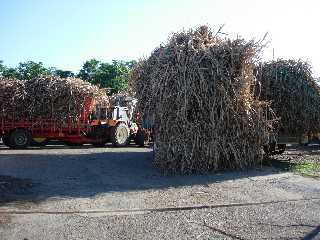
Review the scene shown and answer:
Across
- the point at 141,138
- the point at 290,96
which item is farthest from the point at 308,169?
the point at 141,138

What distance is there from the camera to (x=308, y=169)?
44.4ft

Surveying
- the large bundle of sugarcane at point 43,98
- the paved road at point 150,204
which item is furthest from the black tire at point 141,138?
the paved road at point 150,204

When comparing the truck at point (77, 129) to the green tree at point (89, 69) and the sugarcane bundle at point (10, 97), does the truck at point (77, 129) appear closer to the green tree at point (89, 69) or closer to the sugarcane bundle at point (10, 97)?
the sugarcane bundle at point (10, 97)

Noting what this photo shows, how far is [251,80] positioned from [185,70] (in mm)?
2065

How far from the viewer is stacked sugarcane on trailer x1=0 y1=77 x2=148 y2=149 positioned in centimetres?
2105

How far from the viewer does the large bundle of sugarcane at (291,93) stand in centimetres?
1547

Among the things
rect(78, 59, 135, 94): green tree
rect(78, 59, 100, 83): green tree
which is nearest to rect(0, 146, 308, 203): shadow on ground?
rect(78, 59, 135, 94): green tree

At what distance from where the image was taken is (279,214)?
7.91m

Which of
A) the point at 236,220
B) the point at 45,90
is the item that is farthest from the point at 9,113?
the point at 236,220

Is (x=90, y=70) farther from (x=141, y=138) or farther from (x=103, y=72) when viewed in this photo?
(x=141, y=138)

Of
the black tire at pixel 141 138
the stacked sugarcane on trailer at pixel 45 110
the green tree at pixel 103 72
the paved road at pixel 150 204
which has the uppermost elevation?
the green tree at pixel 103 72

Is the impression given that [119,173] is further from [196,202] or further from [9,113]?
[9,113]

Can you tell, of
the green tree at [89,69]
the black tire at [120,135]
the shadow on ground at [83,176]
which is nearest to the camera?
the shadow on ground at [83,176]

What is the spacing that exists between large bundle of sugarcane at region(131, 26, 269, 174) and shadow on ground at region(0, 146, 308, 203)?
547 mm
